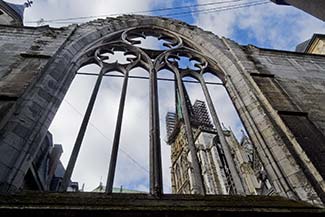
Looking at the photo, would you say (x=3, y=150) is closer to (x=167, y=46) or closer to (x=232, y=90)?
(x=232, y=90)

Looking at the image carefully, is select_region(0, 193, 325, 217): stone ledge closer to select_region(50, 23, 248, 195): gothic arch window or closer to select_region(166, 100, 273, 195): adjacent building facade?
select_region(50, 23, 248, 195): gothic arch window

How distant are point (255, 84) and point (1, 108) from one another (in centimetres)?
392

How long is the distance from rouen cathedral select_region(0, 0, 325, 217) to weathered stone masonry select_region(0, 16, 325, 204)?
2cm

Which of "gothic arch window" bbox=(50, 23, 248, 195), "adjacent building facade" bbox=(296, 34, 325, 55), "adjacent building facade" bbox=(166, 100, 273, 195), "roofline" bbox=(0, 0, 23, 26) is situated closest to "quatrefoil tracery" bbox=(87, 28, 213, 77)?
"gothic arch window" bbox=(50, 23, 248, 195)

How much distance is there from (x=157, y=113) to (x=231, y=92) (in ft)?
5.67

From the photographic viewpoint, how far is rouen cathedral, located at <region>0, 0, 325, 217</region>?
104 inches

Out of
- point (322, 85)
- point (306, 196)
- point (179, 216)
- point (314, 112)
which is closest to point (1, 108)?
point (179, 216)

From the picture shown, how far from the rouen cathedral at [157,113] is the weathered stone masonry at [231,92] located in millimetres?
17

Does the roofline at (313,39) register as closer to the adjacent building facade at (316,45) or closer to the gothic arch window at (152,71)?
the adjacent building facade at (316,45)

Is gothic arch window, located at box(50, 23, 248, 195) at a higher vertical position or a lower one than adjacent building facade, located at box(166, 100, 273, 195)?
lower

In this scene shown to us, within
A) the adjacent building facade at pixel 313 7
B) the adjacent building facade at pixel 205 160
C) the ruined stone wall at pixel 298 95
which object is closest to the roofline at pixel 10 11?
the adjacent building facade at pixel 205 160

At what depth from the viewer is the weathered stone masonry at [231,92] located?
3256 millimetres

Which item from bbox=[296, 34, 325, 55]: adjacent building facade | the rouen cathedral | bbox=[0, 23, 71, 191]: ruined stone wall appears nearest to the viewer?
the rouen cathedral

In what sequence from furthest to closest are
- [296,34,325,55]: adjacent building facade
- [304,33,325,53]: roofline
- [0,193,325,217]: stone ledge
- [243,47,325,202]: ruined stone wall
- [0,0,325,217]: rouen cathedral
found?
[304,33,325,53]: roofline → [296,34,325,55]: adjacent building facade → [243,47,325,202]: ruined stone wall → [0,0,325,217]: rouen cathedral → [0,193,325,217]: stone ledge
